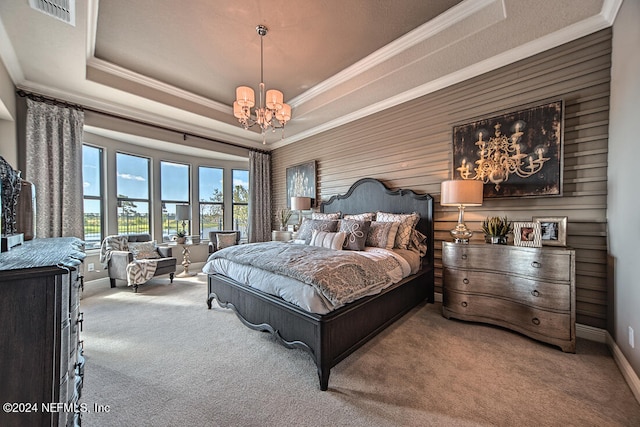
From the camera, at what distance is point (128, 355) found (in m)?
2.13

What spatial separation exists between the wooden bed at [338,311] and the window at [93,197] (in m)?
3.03

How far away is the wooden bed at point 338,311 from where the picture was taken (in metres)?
1.80

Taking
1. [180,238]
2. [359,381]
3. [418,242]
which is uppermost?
[418,242]

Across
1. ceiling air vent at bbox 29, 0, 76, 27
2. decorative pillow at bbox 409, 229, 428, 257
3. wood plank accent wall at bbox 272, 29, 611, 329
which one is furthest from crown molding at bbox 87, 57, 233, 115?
decorative pillow at bbox 409, 229, 428, 257

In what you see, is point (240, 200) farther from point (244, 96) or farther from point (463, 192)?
point (463, 192)

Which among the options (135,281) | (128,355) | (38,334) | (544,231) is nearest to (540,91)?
(544,231)

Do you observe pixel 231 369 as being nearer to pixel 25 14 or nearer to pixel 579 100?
pixel 25 14

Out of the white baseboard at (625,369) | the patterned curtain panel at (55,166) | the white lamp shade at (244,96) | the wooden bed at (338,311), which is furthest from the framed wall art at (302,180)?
the white baseboard at (625,369)

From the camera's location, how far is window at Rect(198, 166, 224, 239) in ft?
19.6

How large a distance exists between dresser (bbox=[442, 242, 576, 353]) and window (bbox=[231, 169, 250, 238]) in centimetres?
512

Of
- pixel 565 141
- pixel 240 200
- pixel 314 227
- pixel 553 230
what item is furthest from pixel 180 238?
pixel 565 141

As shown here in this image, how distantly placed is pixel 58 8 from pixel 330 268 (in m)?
3.30

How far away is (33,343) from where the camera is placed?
963mm

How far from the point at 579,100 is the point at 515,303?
2.13 metres
